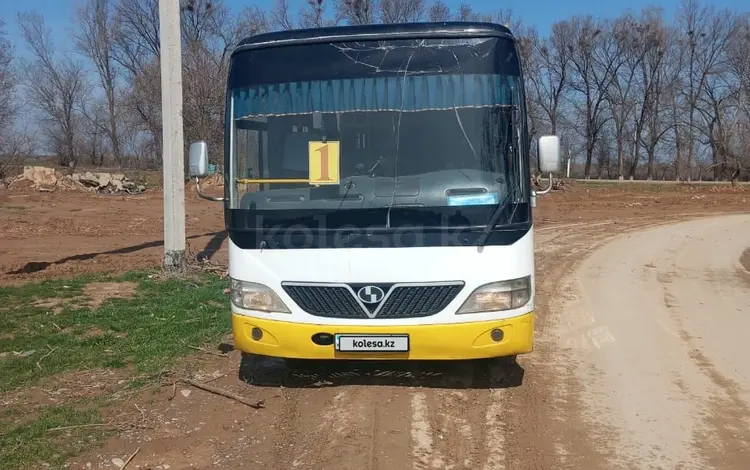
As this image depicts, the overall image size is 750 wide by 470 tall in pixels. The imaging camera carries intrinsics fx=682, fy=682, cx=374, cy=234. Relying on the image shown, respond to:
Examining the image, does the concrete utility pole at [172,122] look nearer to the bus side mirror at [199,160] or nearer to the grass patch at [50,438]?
the bus side mirror at [199,160]

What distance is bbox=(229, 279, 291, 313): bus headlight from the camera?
5.19 metres

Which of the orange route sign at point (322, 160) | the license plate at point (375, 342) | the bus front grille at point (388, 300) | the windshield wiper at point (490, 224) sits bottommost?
the license plate at point (375, 342)

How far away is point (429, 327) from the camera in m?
5.02

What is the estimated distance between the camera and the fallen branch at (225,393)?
533cm

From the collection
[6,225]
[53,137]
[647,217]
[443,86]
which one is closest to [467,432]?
[443,86]

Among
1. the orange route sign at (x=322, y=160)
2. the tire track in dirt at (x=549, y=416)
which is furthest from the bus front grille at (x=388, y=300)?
the tire track in dirt at (x=549, y=416)

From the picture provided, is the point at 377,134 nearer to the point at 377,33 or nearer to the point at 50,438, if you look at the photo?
the point at 377,33

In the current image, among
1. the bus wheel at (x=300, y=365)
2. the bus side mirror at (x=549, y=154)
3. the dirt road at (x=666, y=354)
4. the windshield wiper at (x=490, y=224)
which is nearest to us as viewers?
the dirt road at (x=666, y=354)

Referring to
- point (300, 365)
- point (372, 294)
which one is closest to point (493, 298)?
point (372, 294)

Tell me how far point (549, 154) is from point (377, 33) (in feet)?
5.35

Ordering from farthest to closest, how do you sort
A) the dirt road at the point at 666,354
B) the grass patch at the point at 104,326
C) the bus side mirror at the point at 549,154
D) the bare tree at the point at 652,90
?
the bare tree at the point at 652,90 < the grass patch at the point at 104,326 < the bus side mirror at the point at 549,154 < the dirt road at the point at 666,354

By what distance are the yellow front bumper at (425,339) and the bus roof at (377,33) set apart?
2.18 meters

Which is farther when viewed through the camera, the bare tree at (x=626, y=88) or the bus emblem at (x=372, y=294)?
the bare tree at (x=626, y=88)

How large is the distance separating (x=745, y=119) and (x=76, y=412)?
167 ft
